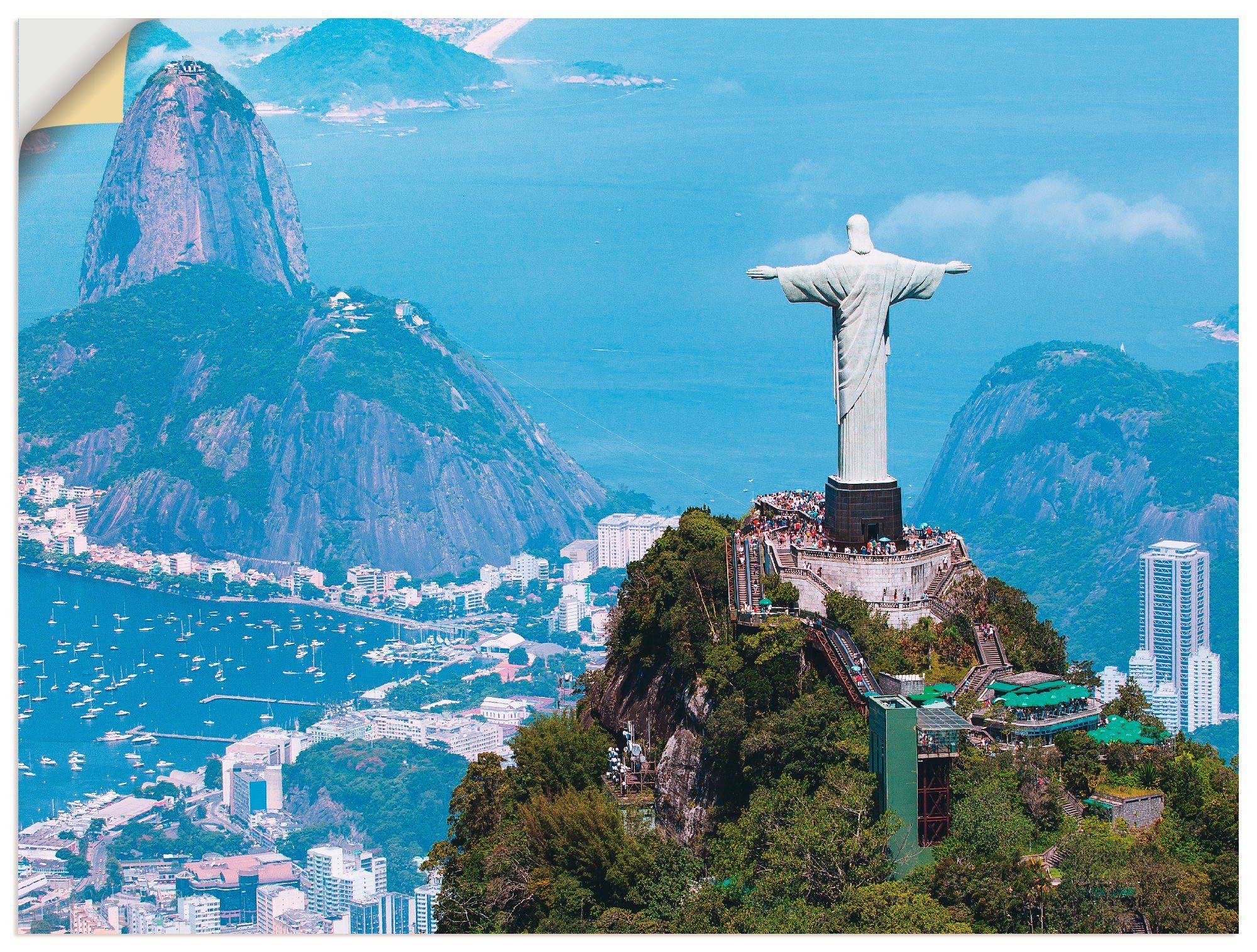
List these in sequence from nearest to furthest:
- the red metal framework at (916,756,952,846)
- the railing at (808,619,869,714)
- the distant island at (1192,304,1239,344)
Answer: the red metal framework at (916,756,952,846) < the railing at (808,619,869,714) < the distant island at (1192,304,1239,344)

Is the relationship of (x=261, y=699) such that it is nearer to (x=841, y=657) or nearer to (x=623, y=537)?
(x=623, y=537)

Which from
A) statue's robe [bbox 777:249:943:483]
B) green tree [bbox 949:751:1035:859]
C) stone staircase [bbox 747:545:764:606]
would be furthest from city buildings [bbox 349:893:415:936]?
green tree [bbox 949:751:1035:859]

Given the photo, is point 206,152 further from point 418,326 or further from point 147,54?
point 418,326

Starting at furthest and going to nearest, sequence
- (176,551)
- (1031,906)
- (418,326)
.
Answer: (418,326), (176,551), (1031,906)

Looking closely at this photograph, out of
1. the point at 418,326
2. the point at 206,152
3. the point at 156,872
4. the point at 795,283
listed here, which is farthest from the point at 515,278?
the point at 795,283

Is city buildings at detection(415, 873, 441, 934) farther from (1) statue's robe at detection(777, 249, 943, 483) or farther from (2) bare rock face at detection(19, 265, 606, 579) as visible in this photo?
(2) bare rock face at detection(19, 265, 606, 579)

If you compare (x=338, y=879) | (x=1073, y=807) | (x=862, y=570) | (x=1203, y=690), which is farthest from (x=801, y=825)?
(x=1203, y=690)
